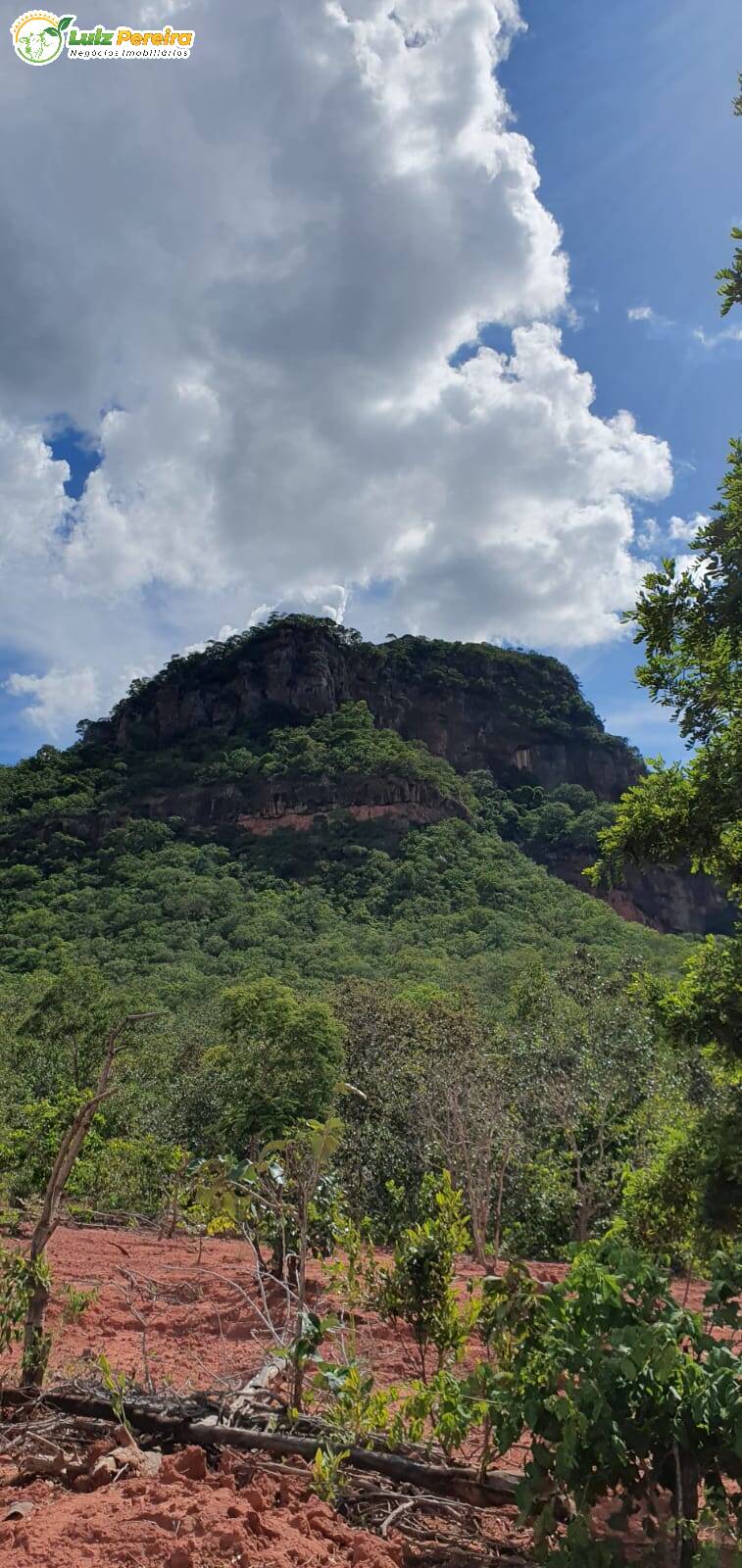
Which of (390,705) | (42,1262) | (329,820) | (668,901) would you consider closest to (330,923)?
(329,820)

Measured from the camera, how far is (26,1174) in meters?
A: 13.4

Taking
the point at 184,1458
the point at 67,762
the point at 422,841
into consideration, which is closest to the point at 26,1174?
the point at 184,1458

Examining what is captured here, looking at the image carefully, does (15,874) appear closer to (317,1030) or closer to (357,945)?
(357,945)

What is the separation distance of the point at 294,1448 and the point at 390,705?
83711mm

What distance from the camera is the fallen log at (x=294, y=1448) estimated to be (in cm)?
296

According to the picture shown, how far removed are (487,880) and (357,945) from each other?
13672mm

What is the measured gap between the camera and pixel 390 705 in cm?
8619

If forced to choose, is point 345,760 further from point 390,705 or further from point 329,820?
point 390,705

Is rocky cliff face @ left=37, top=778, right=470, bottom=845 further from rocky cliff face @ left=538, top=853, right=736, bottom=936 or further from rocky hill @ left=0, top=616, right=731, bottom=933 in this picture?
rocky cliff face @ left=538, top=853, right=736, bottom=936

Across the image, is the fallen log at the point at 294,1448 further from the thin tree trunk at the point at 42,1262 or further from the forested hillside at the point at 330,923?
the forested hillside at the point at 330,923

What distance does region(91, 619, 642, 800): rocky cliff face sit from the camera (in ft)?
273

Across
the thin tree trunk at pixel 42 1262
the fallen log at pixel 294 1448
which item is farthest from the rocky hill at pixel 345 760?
the fallen log at pixel 294 1448

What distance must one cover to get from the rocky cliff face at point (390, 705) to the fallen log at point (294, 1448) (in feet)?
257

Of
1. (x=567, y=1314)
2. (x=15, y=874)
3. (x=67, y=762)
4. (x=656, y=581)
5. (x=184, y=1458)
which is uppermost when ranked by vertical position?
(x=67, y=762)
